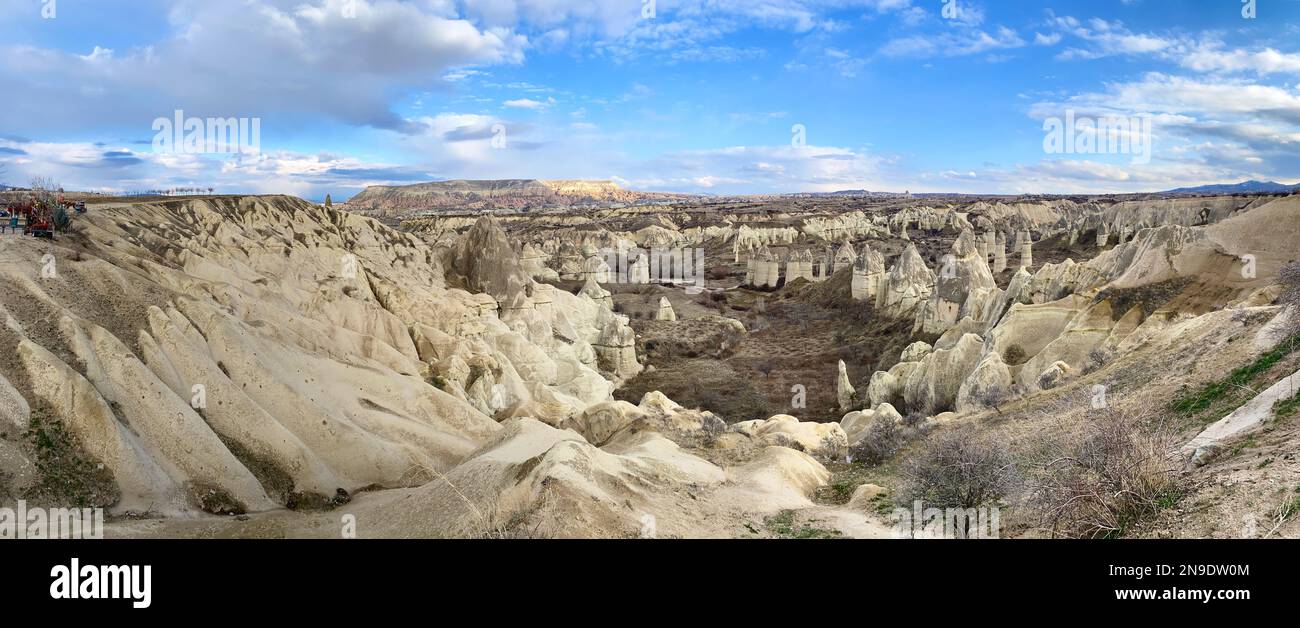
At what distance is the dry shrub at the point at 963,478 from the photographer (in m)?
8.06

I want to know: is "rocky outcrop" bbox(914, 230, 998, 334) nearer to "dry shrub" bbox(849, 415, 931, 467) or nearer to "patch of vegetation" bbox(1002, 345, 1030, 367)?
"patch of vegetation" bbox(1002, 345, 1030, 367)

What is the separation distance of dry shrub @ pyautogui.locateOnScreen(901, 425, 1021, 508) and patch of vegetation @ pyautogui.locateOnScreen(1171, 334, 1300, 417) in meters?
2.81

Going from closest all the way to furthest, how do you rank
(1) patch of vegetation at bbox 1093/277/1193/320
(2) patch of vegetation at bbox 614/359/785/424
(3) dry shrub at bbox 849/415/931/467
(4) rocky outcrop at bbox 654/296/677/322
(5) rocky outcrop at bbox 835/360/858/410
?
(3) dry shrub at bbox 849/415/931/467 → (1) patch of vegetation at bbox 1093/277/1193/320 → (5) rocky outcrop at bbox 835/360/858/410 → (2) patch of vegetation at bbox 614/359/785/424 → (4) rocky outcrop at bbox 654/296/677/322

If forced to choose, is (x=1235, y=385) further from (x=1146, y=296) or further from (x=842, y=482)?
(x=1146, y=296)

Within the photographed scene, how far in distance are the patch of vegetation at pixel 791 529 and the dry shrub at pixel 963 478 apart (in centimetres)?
132

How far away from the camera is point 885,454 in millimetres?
13031

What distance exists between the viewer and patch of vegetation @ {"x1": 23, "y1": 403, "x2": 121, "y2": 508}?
7.69 metres

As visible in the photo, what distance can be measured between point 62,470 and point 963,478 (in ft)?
34.6

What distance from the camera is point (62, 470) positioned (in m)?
7.88

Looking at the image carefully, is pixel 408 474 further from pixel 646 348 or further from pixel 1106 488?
pixel 646 348
